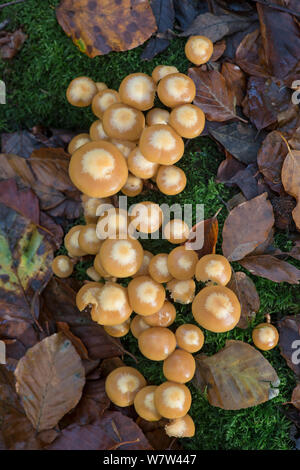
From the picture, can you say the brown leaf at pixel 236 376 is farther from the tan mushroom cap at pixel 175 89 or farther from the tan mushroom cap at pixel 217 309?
the tan mushroom cap at pixel 175 89

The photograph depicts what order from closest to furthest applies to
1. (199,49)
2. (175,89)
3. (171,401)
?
(171,401), (175,89), (199,49)

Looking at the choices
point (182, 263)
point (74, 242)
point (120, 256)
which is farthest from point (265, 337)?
point (74, 242)

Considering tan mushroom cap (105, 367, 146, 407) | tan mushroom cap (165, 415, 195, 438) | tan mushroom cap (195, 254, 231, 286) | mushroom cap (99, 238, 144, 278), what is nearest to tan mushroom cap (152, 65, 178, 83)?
mushroom cap (99, 238, 144, 278)

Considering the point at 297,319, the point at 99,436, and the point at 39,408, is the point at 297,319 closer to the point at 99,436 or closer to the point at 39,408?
the point at 99,436

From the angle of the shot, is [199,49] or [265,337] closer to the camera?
[265,337]

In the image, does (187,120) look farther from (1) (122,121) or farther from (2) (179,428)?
(2) (179,428)

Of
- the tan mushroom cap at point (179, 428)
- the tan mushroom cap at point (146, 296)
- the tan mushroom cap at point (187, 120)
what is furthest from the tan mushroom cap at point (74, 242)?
the tan mushroom cap at point (179, 428)

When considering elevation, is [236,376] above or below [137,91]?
below
